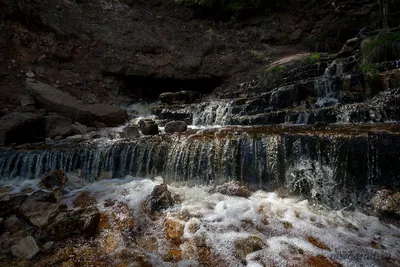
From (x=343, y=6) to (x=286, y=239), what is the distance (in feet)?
46.6

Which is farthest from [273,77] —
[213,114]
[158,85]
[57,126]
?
[57,126]

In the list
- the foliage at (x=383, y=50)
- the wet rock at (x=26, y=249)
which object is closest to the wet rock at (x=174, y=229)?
the wet rock at (x=26, y=249)

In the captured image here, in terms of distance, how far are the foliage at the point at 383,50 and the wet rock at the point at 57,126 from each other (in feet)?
28.2

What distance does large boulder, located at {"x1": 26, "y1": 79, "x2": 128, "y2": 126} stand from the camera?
28.0 feet

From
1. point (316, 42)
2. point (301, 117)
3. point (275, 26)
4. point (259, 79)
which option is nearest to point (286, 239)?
point (301, 117)

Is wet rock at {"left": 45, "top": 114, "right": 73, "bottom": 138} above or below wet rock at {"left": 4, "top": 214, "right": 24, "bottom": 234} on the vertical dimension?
above

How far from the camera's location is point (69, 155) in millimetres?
5863

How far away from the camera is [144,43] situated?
13352 millimetres

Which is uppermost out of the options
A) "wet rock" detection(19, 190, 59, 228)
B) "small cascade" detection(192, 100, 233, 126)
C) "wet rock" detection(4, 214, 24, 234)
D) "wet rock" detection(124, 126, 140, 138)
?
"small cascade" detection(192, 100, 233, 126)

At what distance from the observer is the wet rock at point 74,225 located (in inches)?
127

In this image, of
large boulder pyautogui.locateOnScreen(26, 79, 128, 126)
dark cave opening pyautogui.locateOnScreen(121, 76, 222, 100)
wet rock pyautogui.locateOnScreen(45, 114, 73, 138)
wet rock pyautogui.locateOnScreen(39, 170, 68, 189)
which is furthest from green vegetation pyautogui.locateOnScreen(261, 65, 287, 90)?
wet rock pyautogui.locateOnScreen(39, 170, 68, 189)

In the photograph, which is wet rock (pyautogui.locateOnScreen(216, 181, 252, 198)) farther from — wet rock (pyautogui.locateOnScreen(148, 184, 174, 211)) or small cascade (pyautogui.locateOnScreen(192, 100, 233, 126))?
small cascade (pyautogui.locateOnScreen(192, 100, 233, 126))

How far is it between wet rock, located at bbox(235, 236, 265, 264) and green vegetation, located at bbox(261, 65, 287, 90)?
7.59 metres

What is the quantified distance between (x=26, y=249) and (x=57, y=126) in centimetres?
565
